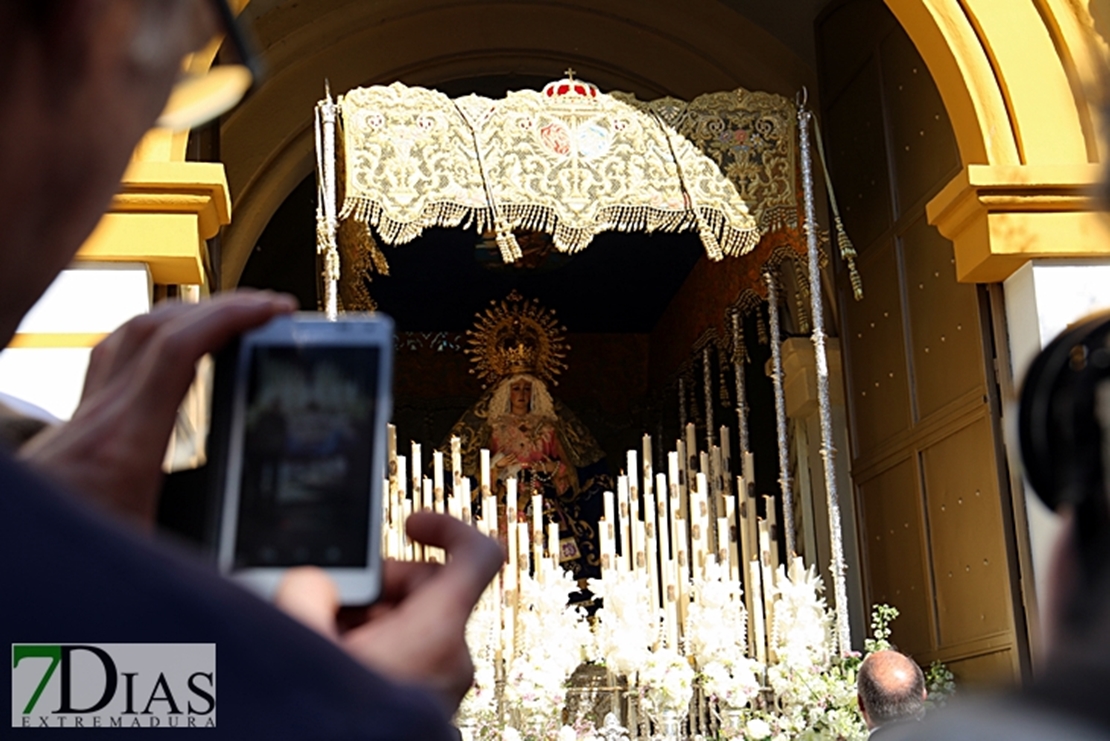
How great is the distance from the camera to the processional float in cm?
555

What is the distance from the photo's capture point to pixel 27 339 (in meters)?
4.22

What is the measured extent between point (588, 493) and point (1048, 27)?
5.47 m

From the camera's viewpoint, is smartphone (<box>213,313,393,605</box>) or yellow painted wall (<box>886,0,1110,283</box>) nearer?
smartphone (<box>213,313,393,605</box>)

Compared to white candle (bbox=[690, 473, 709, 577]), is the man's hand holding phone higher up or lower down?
lower down

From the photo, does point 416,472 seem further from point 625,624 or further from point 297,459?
point 297,459

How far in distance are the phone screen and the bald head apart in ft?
11.0

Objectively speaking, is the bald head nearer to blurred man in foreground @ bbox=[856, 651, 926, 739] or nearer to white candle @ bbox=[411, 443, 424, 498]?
blurred man in foreground @ bbox=[856, 651, 926, 739]

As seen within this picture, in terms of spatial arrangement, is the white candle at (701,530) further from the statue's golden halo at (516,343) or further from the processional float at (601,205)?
the statue's golden halo at (516,343)

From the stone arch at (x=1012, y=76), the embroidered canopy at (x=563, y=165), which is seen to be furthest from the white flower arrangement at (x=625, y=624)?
the stone arch at (x=1012, y=76)

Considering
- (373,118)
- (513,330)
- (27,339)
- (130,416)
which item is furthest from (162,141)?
(513,330)

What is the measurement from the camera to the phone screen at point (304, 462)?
2.00ft

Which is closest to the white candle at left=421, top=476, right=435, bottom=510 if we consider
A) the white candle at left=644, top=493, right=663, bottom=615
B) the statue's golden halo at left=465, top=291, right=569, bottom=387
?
the white candle at left=644, top=493, right=663, bottom=615

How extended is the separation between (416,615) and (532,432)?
8.77 metres

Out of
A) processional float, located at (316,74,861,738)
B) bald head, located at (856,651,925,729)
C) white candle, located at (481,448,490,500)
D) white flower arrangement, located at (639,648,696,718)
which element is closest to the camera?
bald head, located at (856,651,925,729)
